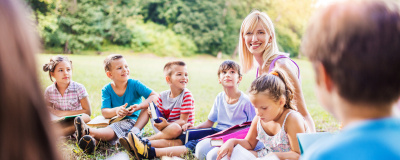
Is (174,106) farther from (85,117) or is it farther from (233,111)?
(85,117)

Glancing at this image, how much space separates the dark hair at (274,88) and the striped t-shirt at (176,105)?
3.99 feet

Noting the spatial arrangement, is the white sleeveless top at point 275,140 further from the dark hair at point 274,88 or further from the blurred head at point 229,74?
the blurred head at point 229,74

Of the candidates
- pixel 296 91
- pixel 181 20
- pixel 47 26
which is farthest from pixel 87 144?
pixel 181 20

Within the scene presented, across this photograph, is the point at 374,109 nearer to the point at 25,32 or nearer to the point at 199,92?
the point at 25,32

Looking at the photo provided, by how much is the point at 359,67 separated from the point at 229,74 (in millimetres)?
2439

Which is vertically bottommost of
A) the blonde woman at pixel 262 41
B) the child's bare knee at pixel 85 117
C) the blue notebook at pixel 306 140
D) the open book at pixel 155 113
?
the child's bare knee at pixel 85 117

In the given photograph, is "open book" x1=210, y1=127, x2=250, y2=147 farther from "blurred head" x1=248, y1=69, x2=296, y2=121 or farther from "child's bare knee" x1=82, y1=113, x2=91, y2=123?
"child's bare knee" x1=82, y1=113, x2=91, y2=123

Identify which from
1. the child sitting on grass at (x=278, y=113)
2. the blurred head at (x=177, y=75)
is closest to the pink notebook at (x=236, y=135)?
the child sitting on grass at (x=278, y=113)

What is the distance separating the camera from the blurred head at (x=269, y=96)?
7.48ft

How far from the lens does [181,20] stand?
61.1 feet

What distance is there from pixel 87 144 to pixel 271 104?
5.56ft

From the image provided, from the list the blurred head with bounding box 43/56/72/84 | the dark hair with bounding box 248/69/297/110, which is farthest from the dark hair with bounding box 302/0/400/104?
the blurred head with bounding box 43/56/72/84

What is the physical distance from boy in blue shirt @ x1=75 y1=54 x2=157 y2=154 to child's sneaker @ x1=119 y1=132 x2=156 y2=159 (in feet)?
1.72

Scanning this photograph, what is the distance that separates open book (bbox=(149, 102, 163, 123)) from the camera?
10.8 ft
